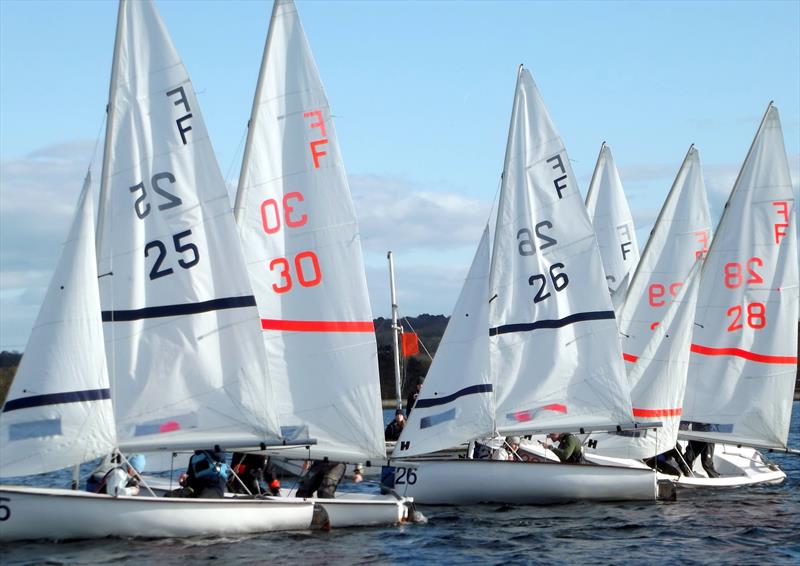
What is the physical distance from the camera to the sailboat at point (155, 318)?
15.8 meters

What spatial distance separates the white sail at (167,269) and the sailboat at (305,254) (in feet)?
5.13

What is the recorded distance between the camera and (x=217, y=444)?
1695 centimetres

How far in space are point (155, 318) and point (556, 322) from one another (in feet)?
27.4

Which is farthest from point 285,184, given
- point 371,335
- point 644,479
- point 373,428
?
point 644,479

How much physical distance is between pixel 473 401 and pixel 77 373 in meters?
7.62

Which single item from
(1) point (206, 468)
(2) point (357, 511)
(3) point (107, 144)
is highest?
(3) point (107, 144)

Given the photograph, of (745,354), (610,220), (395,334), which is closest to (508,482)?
(745,354)

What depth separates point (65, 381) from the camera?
51.8 feet

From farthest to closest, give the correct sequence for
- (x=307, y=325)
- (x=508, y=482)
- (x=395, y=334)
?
(x=395, y=334), (x=508, y=482), (x=307, y=325)

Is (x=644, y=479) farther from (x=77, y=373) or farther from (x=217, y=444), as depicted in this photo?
(x=77, y=373)

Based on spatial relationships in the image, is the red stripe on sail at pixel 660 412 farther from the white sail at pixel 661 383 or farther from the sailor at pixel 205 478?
the sailor at pixel 205 478

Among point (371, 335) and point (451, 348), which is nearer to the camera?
point (371, 335)

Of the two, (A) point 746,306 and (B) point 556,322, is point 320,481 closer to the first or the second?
(B) point 556,322

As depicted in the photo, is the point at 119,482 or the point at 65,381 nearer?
the point at 65,381
